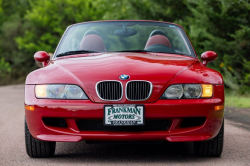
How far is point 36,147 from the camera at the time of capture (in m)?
4.48

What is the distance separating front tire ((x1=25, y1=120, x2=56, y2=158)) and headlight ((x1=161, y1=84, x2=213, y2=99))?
1256 millimetres

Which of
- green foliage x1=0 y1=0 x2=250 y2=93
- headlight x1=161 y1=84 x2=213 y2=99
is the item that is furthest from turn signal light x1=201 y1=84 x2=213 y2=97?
green foliage x1=0 y1=0 x2=250 y2=93

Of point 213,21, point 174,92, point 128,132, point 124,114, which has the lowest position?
point 213,21

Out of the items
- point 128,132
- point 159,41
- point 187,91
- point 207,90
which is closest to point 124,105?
point 128,132

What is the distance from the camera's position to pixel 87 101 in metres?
4.11

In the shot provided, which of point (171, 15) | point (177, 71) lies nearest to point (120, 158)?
point (177, 71)

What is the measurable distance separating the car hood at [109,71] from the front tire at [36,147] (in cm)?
55

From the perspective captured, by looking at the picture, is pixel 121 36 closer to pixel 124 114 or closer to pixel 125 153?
pixel 125 153

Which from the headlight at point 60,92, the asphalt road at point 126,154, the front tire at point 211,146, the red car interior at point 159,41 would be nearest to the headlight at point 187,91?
the front tire at point 211,146

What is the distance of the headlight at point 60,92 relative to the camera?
13.7ft

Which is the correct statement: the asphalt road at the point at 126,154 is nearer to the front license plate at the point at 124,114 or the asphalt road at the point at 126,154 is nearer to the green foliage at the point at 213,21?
the front license plate at the point at 124,114

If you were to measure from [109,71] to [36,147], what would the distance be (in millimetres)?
1049

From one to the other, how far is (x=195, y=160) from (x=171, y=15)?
525 inches

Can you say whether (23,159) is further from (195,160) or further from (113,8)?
(113,8)
